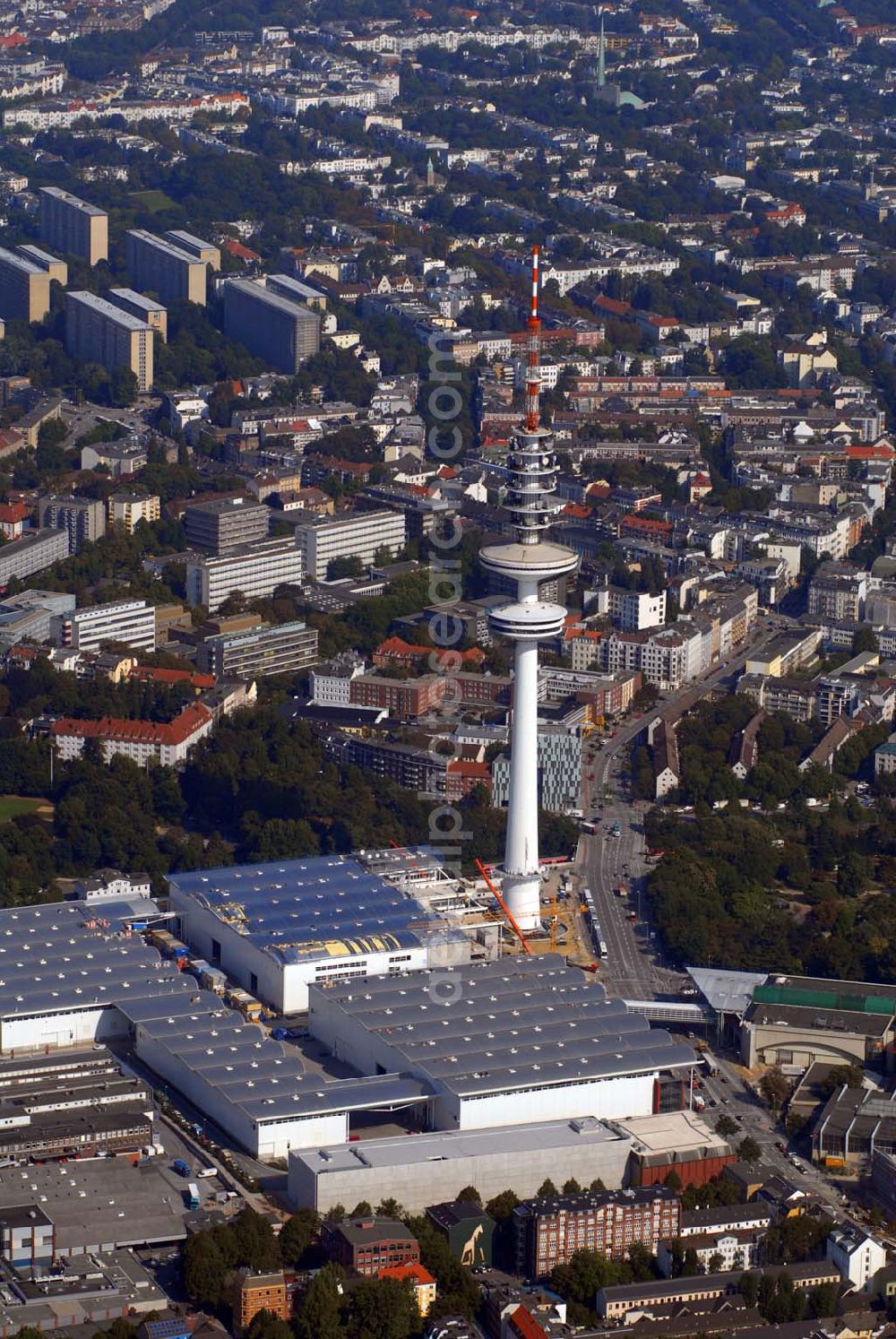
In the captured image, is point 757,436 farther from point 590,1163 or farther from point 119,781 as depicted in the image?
point 590,1163

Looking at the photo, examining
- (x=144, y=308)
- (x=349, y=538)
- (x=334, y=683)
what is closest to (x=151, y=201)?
(x=144, y=308)

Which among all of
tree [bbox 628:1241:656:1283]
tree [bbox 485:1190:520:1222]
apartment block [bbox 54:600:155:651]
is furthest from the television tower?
apartment block [bbox 54:600:155:651]

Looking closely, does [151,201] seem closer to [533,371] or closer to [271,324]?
[271,324]

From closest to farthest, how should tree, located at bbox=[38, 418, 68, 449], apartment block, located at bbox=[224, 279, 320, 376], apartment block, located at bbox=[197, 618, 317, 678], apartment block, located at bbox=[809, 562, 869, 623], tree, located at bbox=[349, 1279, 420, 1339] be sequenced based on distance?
tree, located at bbox=[349, 1279, 420, 1339], apartment block, located at bbox=[197, 618, 317, 678], apartment block, located at bbox=[809, 562, 869, 623], tree, located at bbox=[38, 418, 68, 449], apartment block, located at bbox=[224, 279, 320, 376]

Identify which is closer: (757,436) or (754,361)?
(757,436)

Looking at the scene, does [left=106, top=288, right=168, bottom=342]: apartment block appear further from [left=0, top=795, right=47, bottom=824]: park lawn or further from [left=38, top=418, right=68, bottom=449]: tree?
[left=0, top=795, right=47, bottom=824]: park lawn

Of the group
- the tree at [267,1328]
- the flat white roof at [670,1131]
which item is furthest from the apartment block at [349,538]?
the tree at [267,1328]

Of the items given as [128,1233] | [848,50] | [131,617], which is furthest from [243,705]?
[848,50]
